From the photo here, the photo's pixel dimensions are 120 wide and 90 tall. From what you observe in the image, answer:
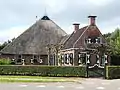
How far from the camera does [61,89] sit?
2370 centimetres

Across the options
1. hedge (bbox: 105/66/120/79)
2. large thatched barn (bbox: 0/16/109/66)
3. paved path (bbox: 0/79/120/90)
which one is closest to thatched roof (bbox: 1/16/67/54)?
large thatched barn (bbox: 0/16/109/66)

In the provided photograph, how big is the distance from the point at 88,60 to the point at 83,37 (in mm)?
3631

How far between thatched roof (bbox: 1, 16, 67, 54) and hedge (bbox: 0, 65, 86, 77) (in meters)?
18.5

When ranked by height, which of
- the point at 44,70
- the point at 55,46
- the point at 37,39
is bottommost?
the point at 44,70

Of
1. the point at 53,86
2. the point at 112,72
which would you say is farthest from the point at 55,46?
the point at 53,86

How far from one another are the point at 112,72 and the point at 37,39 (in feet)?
86.2

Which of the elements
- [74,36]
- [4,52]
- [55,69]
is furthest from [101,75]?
[4,52]

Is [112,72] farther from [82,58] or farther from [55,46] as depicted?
[55,46]

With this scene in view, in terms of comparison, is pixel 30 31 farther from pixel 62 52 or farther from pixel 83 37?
pixel 83 37

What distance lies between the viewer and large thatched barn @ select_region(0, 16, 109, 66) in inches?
2142

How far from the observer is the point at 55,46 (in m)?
58.9

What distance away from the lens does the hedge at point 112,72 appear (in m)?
39.3

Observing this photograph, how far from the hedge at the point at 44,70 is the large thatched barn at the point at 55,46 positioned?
37.7ft

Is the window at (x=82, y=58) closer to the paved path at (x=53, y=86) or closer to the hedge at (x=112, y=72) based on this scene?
the hedge at (x=112, y=72)
